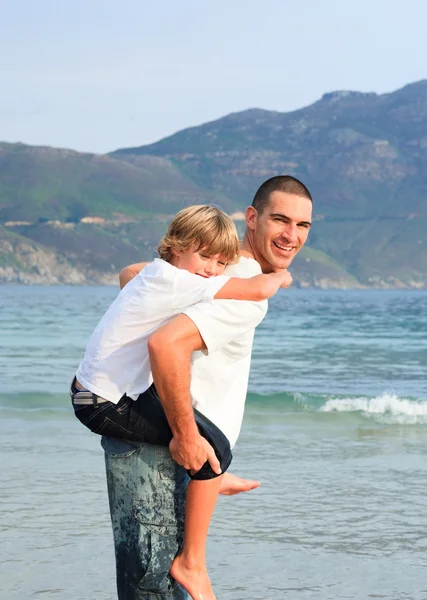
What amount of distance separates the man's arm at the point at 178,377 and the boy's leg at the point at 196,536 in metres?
0.16

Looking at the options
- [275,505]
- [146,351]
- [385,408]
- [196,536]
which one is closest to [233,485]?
[196,536]

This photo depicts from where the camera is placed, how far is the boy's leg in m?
2.91

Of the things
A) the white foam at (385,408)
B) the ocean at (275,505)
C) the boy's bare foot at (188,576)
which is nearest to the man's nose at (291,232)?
the boy's bare foot at (188,576)

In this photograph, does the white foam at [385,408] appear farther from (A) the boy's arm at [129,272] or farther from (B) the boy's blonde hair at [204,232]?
(B) the boy's blonde hair at [204,232]

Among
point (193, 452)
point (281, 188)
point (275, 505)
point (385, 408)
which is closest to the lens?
point (193, 452)

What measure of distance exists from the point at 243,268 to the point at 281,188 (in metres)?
0.38

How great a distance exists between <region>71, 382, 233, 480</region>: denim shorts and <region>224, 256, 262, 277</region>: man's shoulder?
1.39 ft

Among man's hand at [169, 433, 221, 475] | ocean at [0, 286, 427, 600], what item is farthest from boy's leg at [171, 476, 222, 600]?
ocean at [0, 286, 427, 600]

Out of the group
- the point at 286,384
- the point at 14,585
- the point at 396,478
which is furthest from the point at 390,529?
the point at 286,384

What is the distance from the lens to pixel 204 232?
9.56 ft

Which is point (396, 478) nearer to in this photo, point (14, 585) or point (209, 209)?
point (14, 585)

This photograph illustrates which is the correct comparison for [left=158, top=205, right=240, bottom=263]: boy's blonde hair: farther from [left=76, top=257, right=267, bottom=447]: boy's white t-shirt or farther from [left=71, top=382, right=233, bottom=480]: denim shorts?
[left=71, top=382, right=233, bottom=480]: denim shorts

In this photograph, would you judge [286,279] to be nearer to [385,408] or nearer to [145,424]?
[145,424]

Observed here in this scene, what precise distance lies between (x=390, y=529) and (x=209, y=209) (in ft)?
13.3
